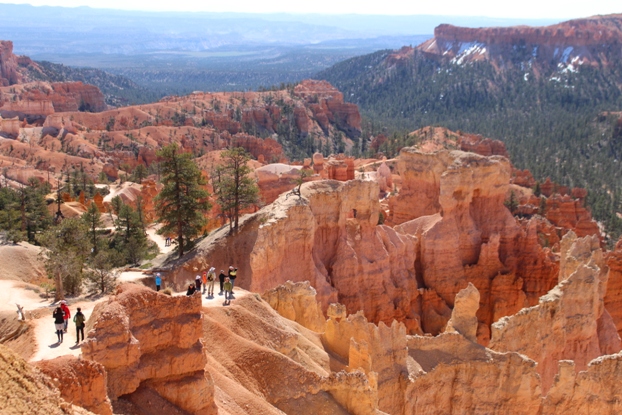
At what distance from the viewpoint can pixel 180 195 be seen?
33250 mm

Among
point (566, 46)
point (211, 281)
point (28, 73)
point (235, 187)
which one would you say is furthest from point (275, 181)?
point (566, 46)

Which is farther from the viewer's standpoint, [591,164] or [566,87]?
[566,87]

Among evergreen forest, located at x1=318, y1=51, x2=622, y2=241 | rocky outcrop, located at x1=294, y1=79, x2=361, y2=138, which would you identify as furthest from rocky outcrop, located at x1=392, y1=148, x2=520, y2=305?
rocky outcrop, located at x1=294, y1=79, x2=361, y2=138

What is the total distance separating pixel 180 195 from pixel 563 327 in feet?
58.2

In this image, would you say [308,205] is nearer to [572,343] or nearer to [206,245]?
[206,245]

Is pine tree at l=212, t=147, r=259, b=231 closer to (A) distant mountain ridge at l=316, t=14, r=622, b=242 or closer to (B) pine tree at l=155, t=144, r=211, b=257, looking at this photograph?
(B) pine tree at l=155, t=144, r=211, b=257

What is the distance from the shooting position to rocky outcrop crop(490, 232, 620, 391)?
2620 centimetres

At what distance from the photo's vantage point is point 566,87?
559 feet

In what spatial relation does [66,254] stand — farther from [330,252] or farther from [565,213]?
[565,213]

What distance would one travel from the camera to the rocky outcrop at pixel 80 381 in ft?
41.5

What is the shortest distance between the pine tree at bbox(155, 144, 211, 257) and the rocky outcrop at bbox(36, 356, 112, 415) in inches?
774

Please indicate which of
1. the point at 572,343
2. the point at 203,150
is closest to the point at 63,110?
the point at 203,150

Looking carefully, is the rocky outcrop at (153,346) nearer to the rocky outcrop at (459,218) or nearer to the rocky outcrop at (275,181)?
the rocky outcrop at (459,218)

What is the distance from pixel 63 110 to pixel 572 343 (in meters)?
117
